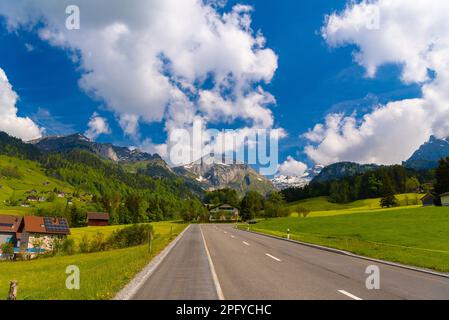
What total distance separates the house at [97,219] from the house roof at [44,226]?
170 feet

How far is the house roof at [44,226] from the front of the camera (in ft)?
279

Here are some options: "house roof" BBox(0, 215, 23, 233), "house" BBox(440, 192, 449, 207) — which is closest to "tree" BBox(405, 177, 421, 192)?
"house" BBox(440, 192, 449, 207)

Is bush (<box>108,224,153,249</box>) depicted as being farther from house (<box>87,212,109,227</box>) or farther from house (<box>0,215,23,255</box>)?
house (<box>87,212,109,227</box>)

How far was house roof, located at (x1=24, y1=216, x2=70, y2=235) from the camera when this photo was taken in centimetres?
8514

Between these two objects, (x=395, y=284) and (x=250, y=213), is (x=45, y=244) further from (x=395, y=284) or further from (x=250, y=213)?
(x=395, y=284)

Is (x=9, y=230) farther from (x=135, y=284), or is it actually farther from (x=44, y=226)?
(x=135, y=284)

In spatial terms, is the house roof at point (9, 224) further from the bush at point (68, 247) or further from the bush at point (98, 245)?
the bush at point (98, 245)

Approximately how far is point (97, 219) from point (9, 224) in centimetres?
Result: 4800

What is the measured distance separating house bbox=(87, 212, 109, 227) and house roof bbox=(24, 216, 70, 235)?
5174 cm

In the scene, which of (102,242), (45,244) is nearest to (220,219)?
(45,244)

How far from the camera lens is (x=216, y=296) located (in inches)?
360

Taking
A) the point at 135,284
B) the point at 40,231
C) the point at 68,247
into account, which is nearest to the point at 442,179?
the point at 68,247

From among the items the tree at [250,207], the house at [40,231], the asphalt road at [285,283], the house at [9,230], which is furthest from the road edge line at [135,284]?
the tree at [250,207]

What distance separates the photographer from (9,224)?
94188mm
